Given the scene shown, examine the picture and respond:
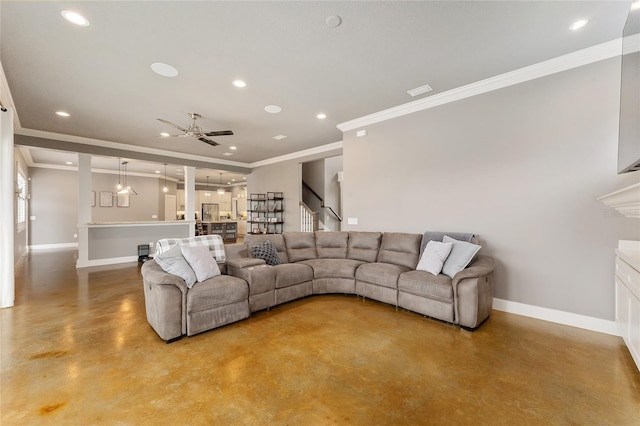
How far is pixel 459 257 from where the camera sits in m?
3.17

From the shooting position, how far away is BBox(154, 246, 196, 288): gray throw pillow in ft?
9.44

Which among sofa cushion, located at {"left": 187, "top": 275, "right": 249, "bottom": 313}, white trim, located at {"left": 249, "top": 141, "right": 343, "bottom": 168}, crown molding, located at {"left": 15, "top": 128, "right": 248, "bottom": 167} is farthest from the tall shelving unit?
sofa cushion, located at {"left": 187, "top": 275, "right": 249, "bottom": 313}

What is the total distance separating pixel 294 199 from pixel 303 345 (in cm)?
528

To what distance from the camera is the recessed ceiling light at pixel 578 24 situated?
2394 mm

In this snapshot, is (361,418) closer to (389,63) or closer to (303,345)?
(303,345)

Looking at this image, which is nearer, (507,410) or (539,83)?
(507,410)

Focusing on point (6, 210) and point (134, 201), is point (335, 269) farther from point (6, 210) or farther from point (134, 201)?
point (134, 201)

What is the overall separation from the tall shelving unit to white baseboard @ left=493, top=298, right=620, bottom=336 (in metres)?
5.83

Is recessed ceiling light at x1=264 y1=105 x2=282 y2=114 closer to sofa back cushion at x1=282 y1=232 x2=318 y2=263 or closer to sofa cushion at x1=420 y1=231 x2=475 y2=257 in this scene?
sofa back cushion at x1=282 y1=232 x2=318 y2=263

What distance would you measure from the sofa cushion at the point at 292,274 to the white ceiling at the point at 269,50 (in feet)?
8.20

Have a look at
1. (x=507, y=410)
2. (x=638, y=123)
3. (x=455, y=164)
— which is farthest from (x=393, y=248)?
(x=638, y=123)

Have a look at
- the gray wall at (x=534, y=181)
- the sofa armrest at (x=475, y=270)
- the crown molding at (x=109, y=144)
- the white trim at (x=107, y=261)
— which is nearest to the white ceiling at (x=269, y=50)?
the gray wall at (x=534, y=181)

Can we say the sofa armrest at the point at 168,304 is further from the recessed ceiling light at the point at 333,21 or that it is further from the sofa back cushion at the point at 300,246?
the recessed ceiling light at the point at 333,21

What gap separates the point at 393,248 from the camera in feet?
13.4
